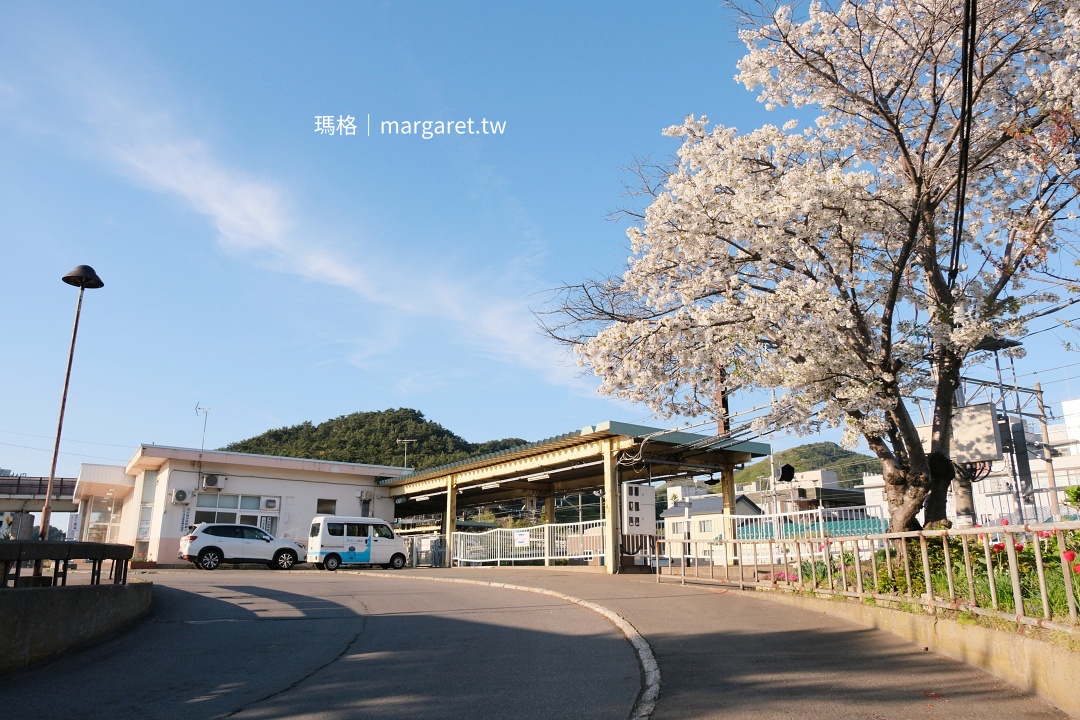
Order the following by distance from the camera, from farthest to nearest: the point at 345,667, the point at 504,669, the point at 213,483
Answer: the point at 213,483 < the point at 345,667 < the point at 504,669

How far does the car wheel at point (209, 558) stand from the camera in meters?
24.2

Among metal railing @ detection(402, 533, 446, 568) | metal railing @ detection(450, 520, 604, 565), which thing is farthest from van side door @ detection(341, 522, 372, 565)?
metal railing @ detection(450, 520, 604, 565)

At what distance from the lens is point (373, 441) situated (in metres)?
67.8

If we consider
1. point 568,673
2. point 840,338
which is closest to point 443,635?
point 568,673

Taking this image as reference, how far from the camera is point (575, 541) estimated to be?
21969mm

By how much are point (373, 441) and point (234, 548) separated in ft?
141

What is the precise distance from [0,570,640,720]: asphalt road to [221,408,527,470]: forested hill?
48312 mm

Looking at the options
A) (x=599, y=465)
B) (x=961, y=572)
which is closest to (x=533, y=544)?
(x=599, y=465)

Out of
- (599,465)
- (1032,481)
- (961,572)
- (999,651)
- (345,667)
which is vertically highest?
(599,465)

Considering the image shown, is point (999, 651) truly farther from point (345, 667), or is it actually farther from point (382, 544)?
point (382, 544)

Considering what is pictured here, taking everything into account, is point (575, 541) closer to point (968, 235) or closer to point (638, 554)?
point (638, 554)

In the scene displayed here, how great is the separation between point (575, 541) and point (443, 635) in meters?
13.1

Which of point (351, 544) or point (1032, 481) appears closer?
point (1032, 481)

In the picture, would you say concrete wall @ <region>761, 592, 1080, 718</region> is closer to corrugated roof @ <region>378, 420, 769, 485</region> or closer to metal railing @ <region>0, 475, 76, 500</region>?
corrugated roof @ <region>378, 420, 769, 485</region>
